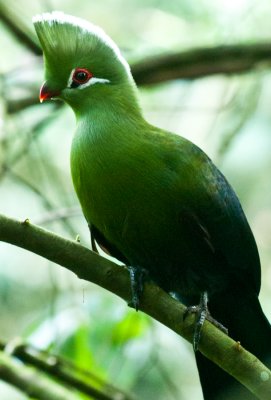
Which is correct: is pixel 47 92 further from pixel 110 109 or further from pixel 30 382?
pixel 30 382

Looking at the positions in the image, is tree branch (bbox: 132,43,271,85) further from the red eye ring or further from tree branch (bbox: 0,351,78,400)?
tree branch (bbox: 0,351,78,400)

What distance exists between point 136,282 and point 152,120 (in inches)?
130

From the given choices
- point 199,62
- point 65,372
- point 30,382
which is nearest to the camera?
point 30,382

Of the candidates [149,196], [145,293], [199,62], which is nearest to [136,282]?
[145,293]

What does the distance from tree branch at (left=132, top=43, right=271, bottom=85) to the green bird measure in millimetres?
1249

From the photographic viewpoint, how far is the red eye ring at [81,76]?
3510mm

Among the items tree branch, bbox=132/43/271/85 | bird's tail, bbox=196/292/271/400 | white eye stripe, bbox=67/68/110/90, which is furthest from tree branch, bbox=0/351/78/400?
tree branch, bbox=132/43/271/85

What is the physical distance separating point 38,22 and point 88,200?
0.77 m

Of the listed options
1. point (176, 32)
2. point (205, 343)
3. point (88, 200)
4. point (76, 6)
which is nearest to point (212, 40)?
point (176, 32)

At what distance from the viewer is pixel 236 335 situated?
3727mm

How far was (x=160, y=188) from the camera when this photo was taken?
11.0ft

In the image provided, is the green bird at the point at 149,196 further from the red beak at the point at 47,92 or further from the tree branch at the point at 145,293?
the tree branch at the point at 145,293

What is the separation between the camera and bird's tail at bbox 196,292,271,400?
363 centimetres

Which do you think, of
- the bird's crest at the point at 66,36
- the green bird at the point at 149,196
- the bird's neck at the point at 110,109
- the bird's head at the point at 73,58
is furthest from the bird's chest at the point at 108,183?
the bird's crest at the point at 66,36
